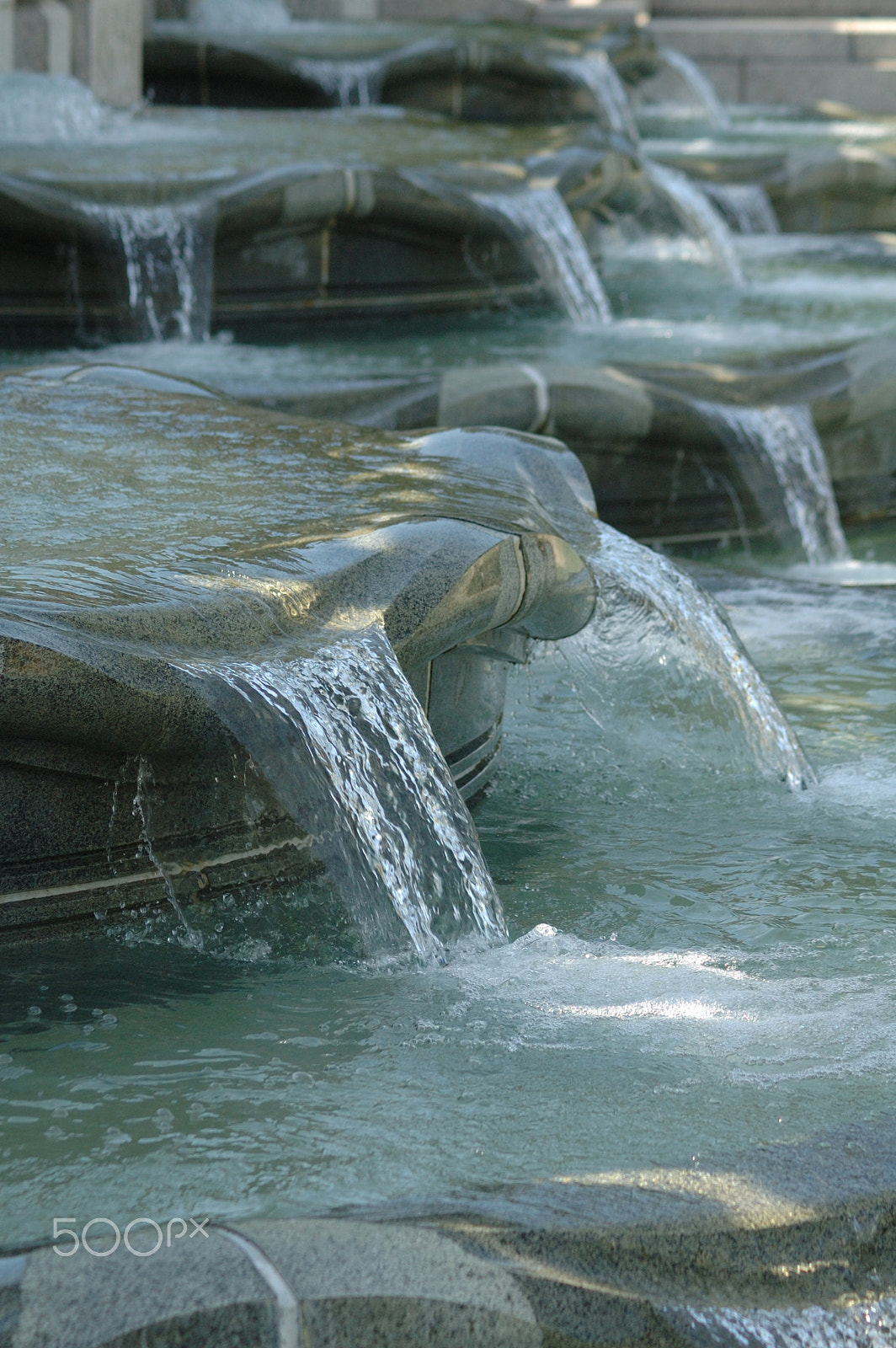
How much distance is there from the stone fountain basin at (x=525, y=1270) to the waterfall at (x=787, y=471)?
461cm

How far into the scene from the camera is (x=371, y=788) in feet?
9.38

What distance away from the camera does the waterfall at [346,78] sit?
448 inches

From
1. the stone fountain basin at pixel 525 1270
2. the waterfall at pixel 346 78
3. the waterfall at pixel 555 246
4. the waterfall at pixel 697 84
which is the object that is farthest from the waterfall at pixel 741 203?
the stone fountain basin at pixel 525 1270

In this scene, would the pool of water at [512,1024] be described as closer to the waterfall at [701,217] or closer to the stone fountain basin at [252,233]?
the stone fountain basin at [252,233]

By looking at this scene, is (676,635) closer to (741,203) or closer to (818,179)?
(741,203)

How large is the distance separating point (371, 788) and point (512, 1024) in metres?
0.50

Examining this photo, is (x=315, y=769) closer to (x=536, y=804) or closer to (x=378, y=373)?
(x=536, y=804)

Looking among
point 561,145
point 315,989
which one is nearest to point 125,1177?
point 315,989

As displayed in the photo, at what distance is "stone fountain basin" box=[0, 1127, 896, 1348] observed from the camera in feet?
5.41

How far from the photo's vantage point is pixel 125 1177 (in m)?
2.09

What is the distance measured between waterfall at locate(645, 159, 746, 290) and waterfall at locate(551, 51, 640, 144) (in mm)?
1009

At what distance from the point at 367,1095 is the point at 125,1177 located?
386 millimetres

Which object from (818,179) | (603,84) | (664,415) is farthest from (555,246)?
(603,84)

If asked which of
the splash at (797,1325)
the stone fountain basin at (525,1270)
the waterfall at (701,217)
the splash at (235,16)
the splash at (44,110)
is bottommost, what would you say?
the splash at (797,1325)
